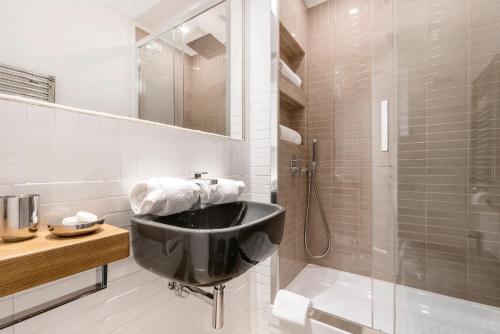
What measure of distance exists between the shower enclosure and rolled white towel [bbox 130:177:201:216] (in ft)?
2.56

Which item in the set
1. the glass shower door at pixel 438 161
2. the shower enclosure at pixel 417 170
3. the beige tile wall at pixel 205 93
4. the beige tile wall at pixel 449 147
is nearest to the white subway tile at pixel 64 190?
the beige tile wall at pixel 205 93

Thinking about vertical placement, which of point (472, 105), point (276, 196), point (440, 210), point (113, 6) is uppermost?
point (113, 6)

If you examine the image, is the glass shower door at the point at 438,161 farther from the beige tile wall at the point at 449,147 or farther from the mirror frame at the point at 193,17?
the mirror frame at the point at 193,17

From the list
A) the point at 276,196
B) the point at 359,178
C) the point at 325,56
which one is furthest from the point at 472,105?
the point at 276,196

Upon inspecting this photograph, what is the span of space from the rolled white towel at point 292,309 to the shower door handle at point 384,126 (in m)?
1.02

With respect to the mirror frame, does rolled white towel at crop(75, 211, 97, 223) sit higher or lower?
lower

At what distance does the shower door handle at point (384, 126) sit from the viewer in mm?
1469

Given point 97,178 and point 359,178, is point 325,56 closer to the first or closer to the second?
point 359,178

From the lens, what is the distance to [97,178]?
0.71 m

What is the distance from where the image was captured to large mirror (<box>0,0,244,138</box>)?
66 cm

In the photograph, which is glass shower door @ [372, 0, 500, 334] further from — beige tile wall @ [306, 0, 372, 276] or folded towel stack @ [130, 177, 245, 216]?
folded towel stack @ [130, 177, 245, 216]

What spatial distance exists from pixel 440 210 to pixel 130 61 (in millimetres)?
1945

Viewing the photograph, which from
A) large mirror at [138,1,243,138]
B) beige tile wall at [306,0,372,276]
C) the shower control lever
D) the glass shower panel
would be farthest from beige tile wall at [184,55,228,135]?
the glass shower panel

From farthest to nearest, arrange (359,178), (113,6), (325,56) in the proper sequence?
(325,56)
(359,178)
(113,6)
